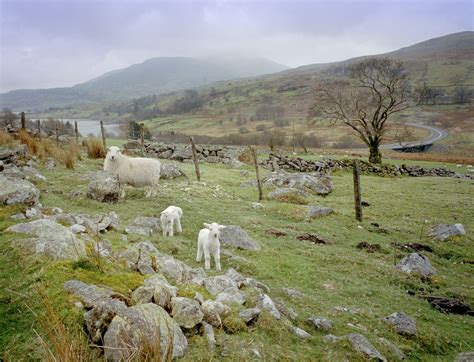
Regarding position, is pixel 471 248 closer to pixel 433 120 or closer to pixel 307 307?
pixel 307 307

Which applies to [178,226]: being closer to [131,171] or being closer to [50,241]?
[131,171]

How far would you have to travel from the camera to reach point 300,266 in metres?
9.56

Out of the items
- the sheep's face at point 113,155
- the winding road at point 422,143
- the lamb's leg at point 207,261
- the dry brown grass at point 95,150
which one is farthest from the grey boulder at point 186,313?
the winding road at point 422,143

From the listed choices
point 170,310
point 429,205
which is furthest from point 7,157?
point 429,205

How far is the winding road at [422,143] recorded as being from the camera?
6031 centimetres

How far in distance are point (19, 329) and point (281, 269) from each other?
6.45 m

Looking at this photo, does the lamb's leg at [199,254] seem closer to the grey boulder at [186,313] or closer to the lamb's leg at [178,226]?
the lamb's leg at [178,226]

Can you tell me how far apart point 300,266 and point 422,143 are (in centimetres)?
6697

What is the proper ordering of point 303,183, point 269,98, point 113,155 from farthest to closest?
point 269,98 < point 303,183 < point 113,155

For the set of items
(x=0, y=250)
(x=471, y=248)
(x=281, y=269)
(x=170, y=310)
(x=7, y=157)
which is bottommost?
(x=471, y=248)

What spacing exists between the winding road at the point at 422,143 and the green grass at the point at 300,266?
37.8 meters

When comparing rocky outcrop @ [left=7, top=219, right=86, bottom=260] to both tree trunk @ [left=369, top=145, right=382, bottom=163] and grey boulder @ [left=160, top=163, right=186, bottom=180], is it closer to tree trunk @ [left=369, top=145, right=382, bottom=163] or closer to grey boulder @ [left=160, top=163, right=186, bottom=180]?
grey boulder @ [left=160, top=163, right=186, bottom=180]

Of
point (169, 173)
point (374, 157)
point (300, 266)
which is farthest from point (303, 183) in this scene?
point (374, 157)

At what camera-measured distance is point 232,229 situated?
11.0 m
